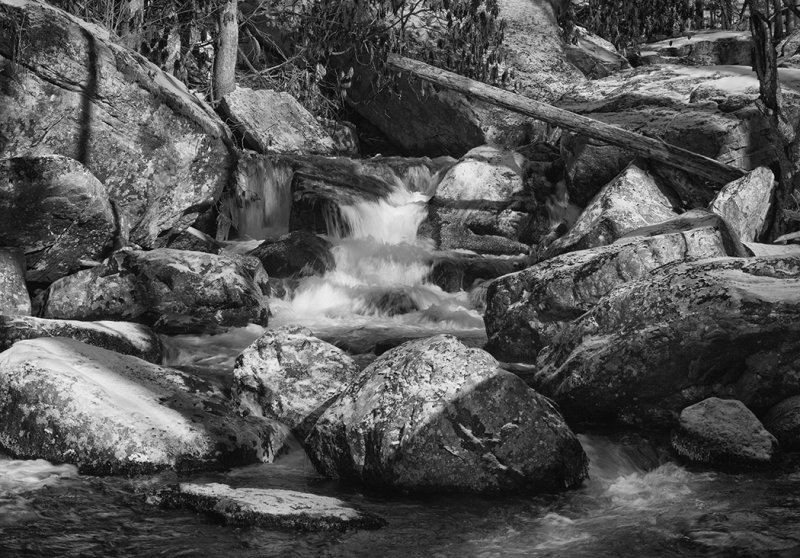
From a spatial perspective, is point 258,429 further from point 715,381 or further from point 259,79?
point 259,79

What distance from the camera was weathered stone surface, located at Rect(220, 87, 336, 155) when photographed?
42.3 feet

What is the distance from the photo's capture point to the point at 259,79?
14539 mm

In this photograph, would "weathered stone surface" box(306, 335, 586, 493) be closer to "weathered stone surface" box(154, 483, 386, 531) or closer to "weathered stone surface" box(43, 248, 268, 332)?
"weathered stone surface" box(154, 483, 386, 531)

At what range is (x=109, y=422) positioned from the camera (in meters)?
4.61

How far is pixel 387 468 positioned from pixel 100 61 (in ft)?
22.4

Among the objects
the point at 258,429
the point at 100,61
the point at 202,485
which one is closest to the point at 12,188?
the point at 100,61

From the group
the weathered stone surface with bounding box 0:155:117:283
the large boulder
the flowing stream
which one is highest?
the large boulder

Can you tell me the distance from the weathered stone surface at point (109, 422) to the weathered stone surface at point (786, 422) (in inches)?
115

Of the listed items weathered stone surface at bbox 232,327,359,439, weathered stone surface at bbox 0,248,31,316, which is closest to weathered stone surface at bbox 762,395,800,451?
weathered stone surface at bbox 232,327,359,439

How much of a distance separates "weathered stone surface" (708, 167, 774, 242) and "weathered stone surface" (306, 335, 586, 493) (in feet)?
17.3

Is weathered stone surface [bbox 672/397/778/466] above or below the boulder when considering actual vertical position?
below

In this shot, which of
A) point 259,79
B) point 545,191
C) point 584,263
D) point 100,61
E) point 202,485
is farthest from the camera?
point 259,79

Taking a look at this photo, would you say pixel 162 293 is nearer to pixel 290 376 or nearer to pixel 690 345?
pixel 290 376

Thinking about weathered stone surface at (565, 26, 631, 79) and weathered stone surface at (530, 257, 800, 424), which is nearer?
weathered stone surface at (530, 257, 800, 424)
